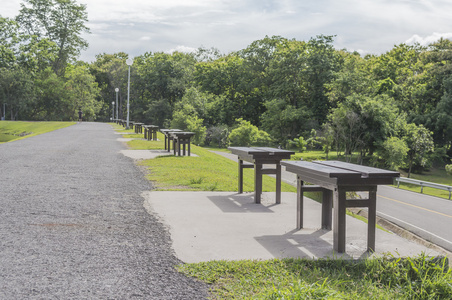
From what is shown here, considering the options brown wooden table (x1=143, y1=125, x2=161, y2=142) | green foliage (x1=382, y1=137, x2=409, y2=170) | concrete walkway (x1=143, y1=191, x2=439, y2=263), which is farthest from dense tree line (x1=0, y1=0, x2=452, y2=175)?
concrete walkway (x1=143, y1=191, x2=439, y2=263)

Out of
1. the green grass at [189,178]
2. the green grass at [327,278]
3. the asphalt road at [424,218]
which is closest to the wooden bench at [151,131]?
the green grass at [189,178]

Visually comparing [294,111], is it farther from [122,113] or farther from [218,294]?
[218,294]

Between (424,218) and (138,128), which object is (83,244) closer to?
(424,218)

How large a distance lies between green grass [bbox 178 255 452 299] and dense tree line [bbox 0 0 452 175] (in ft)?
129

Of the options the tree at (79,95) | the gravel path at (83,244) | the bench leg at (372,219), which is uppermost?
the tree at (79,95)

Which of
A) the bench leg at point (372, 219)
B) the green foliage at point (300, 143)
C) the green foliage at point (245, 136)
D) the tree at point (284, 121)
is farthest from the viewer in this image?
the tree at point (284, 121)

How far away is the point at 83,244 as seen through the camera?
4801 mm

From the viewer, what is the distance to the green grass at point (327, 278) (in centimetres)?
356

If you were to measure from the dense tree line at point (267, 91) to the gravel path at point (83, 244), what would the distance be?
124ft

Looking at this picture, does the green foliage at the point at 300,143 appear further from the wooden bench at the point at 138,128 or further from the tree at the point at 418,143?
the wooden bench at the point at 138,128

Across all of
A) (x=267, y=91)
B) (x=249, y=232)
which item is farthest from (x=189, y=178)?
(x=267, y=91)

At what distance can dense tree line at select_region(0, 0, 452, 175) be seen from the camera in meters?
45.3

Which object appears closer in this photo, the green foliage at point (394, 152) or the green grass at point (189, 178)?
the green grass at point (189, 178)

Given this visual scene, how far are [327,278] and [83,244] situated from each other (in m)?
2.55
